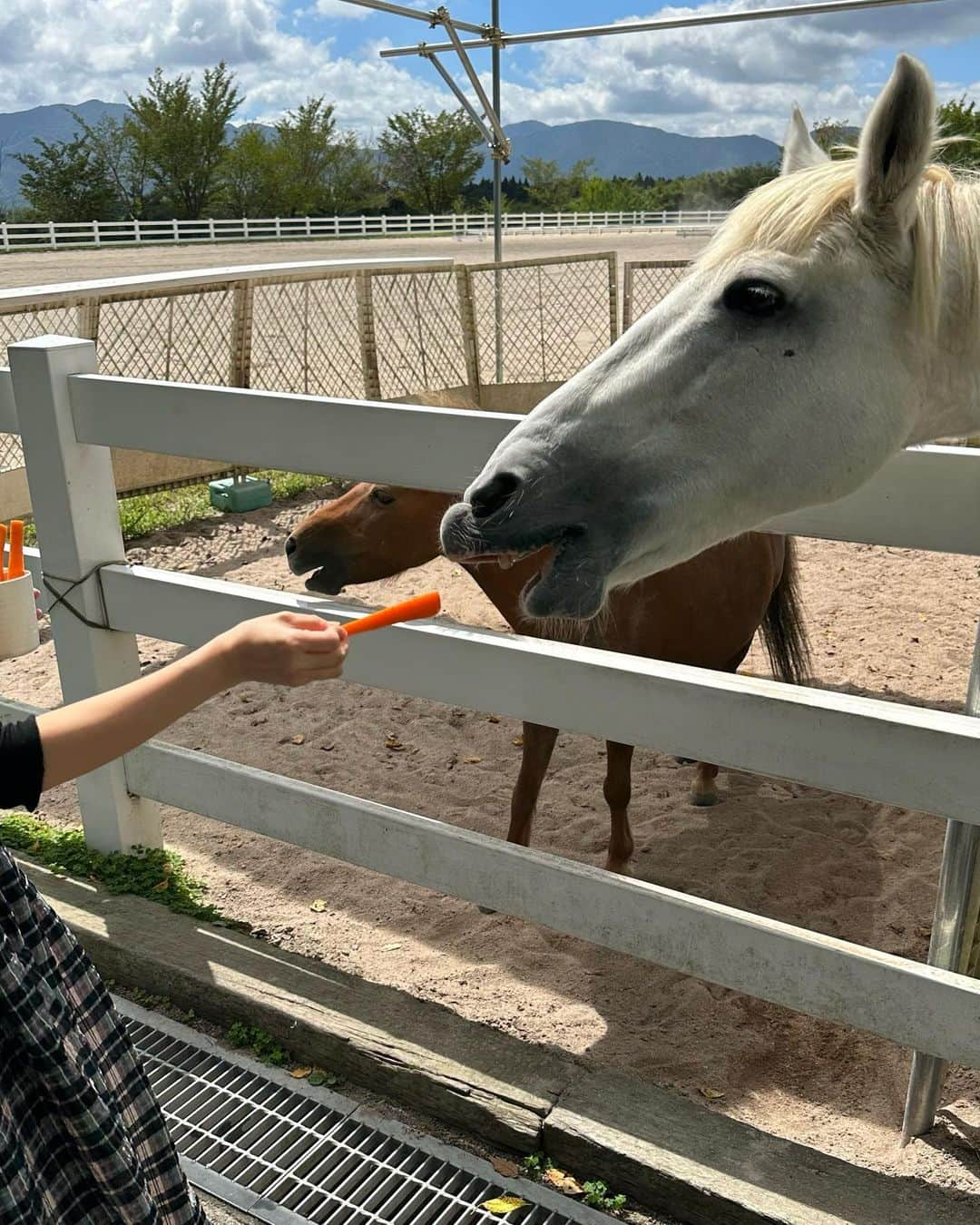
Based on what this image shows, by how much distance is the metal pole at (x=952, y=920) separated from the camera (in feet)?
6.46

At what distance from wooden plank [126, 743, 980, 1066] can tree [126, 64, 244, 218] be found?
5029cm

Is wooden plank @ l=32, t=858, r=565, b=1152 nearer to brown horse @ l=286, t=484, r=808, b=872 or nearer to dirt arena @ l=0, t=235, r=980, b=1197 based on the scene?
dirt arena @ l=0, t=235, r=980, b=1197

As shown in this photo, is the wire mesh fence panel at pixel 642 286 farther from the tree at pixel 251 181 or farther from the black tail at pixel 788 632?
the tree at pixel 251 181

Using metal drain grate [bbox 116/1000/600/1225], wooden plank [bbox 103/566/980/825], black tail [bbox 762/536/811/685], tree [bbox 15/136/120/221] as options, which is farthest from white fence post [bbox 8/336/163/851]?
tree [bbox 15/136/120/221]

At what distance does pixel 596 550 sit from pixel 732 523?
0.25 meters

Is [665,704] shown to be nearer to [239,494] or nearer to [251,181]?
[239,494]

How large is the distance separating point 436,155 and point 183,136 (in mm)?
12813

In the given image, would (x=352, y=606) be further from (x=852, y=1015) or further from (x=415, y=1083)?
(x=852, y=1015)

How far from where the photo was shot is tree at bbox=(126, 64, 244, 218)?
4681cm

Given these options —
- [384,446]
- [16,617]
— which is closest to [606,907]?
[384,446]

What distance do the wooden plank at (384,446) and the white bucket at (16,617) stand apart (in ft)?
1.41

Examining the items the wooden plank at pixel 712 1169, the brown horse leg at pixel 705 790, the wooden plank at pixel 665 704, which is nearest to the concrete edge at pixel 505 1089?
the wooden plank at pixel 712 1169

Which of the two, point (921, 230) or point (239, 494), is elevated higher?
point (921, 230)

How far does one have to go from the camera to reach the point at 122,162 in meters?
47.1
